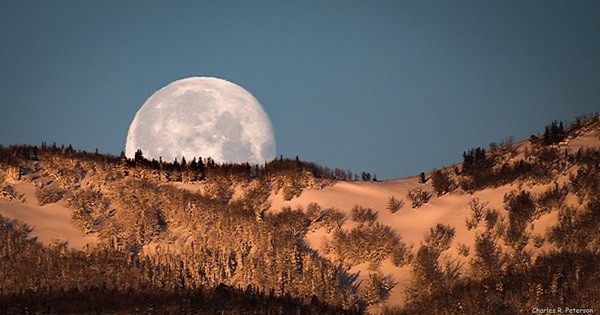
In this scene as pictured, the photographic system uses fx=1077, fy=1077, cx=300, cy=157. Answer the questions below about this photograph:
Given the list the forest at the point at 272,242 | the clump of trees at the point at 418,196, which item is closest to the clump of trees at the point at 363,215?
the forest at the point at 272,242

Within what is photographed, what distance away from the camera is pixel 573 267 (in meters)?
82.9

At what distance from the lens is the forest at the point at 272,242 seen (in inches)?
3327

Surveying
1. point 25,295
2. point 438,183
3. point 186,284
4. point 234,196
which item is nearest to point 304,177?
point 234,196

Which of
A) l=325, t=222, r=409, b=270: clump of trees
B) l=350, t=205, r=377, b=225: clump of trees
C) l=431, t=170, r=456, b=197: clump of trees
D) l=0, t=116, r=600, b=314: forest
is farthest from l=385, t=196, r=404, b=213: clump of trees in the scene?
l=431, t=170, r=456, b=197: clump of trees

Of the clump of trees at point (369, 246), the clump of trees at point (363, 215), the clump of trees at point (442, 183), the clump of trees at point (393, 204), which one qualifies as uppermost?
the clump of trees at point (442, 183)

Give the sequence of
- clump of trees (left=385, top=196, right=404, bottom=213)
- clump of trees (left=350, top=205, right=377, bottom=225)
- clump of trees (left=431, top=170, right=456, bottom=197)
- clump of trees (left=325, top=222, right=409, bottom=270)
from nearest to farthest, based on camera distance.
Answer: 1. clump of trees (left=325, top=222, right=409, bottom=270)
2. clump of trees (left=350, top=205, right=377, bottom=225)
3. clump of trees (left=385, top=196, right=404, bottom=213)
4. clump of trees (left=431, top=170, right=456, bottom=197)

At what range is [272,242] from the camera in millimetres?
101312

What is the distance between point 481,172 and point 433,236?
38.5 ft

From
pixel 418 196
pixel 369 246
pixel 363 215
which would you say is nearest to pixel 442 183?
pixel 418 196

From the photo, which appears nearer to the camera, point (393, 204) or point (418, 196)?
point (393, 204)

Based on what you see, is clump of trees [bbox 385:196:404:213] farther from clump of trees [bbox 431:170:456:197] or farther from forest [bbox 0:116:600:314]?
clump of trees [bbox 431:170:456:197]

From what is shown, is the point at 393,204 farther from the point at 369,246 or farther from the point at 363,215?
the point at 369,246

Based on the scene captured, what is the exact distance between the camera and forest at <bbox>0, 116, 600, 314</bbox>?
8450 centimetres

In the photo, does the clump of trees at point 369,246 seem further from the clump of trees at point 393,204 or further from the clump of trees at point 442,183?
the clump of trees at point 442,183
